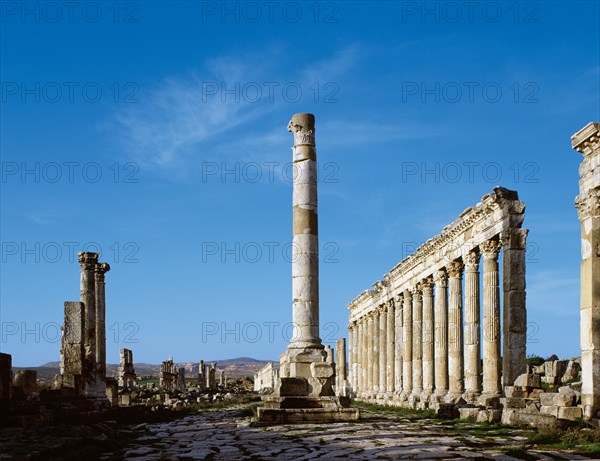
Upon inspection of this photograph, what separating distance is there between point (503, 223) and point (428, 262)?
921 cm

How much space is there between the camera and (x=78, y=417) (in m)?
19.5

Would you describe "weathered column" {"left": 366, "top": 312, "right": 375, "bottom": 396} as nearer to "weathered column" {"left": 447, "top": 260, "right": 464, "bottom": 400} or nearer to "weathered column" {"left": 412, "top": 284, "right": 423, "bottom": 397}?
"weathered column" {"left": 412, "top": 284, "right": 423, "bottom": 397}

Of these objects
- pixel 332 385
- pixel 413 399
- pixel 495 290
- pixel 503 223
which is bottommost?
pixel 413 399

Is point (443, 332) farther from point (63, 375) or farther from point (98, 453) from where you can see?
point (98, 453)

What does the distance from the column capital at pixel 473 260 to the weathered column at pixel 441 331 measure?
369cm

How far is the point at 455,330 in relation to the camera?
1134 inches

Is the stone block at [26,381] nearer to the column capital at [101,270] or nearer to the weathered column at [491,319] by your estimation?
the column capital at [101,270]

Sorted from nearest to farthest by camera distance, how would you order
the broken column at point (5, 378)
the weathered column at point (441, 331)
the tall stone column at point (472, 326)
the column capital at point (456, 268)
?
1. the broken column at point (5, 378)
2. the tall stone column at point (472, 326)
3. the column capital at point (456, 268)
4. the weathered column at point (441, 331)

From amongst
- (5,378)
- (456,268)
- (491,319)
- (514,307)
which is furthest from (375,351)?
(5,378)

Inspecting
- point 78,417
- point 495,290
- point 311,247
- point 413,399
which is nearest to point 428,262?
point 413,399

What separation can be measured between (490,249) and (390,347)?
54.3 feet

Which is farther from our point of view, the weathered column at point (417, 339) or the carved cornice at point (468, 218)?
the weathered column at point (417, 339)

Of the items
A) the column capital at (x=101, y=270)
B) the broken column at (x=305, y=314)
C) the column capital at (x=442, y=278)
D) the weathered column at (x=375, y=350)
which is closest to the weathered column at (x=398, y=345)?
the weathered column at (x=375, y=350)

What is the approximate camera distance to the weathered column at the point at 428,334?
33.0 meters
